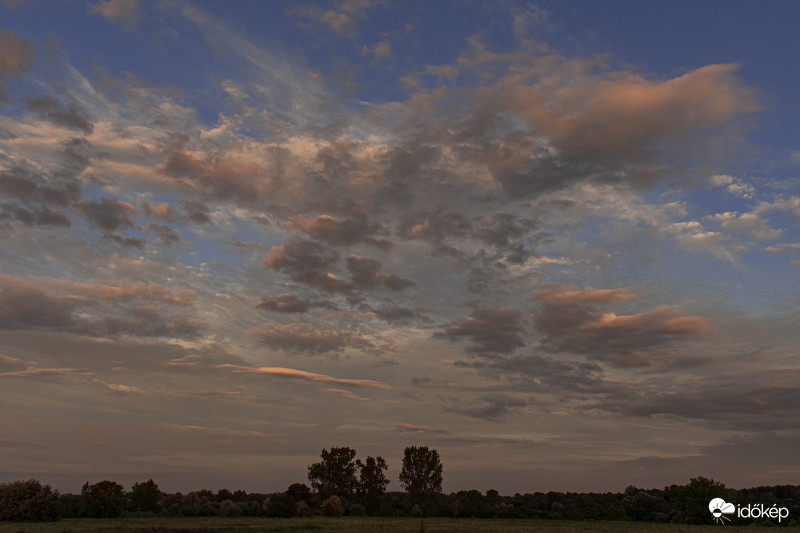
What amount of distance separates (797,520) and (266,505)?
288 ft

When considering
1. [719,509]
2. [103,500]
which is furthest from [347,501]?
[719,509]

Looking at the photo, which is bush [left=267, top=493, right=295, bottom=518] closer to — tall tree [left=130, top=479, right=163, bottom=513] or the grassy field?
tall tree [left=130, top=479, right=163, bottom=513]

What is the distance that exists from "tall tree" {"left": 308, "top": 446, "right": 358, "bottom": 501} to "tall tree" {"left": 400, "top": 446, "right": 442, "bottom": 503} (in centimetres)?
1352

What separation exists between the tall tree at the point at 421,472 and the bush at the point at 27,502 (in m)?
92.2

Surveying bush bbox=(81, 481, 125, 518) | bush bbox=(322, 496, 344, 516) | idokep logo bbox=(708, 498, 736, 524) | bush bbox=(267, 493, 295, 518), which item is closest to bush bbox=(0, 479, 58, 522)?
bush bbox=(81, 481, 125, 518)

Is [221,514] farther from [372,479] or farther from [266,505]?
[372,479]

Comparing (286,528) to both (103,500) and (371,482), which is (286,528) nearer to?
(103,500)

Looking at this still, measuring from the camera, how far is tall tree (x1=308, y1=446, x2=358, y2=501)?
140125mm

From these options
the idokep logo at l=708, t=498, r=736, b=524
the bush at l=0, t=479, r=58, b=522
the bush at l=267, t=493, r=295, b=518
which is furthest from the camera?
the bush at l=267, t=493, r=295, b=518

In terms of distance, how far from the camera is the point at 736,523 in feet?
303

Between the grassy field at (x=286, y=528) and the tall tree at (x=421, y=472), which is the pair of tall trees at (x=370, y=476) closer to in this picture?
the tall tree at (x=421, y=472)

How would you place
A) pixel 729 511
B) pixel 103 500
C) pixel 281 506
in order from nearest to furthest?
pixel 103 500
pixel 729 511
pixel 281 506

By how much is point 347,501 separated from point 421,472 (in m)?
22.0

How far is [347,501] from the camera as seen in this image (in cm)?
13350
